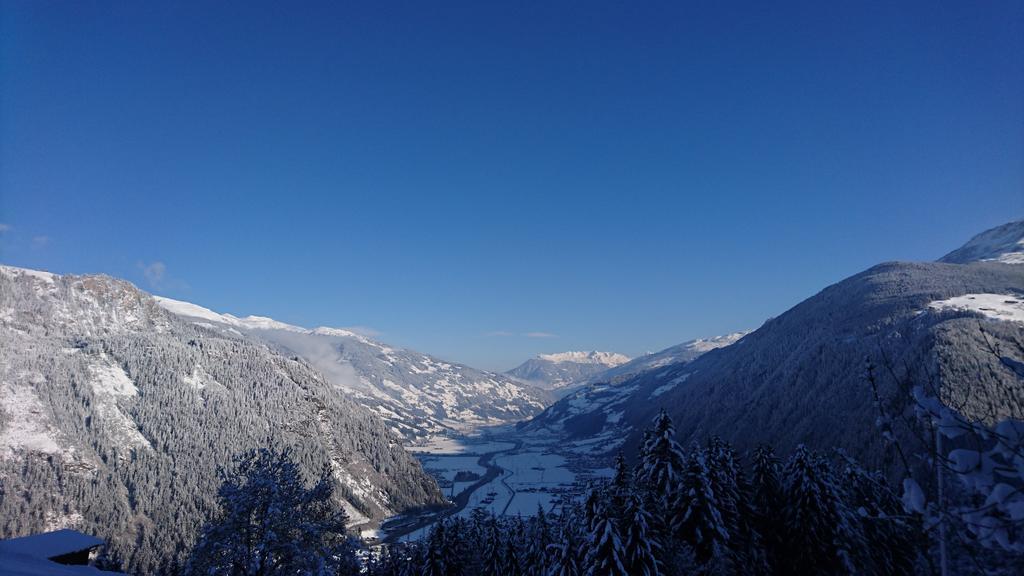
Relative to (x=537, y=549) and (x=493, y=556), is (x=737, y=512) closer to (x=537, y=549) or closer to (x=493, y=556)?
(x=537, y=549)

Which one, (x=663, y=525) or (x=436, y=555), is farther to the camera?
(x=436, y=555)

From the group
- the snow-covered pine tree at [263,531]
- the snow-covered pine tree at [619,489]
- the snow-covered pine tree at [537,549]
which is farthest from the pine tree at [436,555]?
the snow-covered pine tree at [263,531]

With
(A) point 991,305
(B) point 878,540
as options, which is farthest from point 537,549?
(A) point 991,305

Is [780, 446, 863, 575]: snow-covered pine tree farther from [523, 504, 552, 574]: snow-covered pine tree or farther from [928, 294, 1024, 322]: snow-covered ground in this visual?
[928, 294, 1024, 322]: snow-covered ground

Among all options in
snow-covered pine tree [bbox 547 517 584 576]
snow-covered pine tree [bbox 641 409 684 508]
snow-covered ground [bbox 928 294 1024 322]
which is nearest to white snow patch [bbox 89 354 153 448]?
snow-covered pine tree [bbox 547 517 584 576]

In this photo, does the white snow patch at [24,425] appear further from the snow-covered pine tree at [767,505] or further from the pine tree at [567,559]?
the snow-covered pine tree at [767,505]

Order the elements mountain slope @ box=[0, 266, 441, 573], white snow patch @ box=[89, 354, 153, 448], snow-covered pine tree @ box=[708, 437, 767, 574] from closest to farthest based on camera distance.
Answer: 1. snow-covered pine tree @ box=[708, 437, 767, 574]
2. mountain slope @ box=[0, 266, 441, 573]
3. white snow patch @ box=[89, 354, 153, 448]
